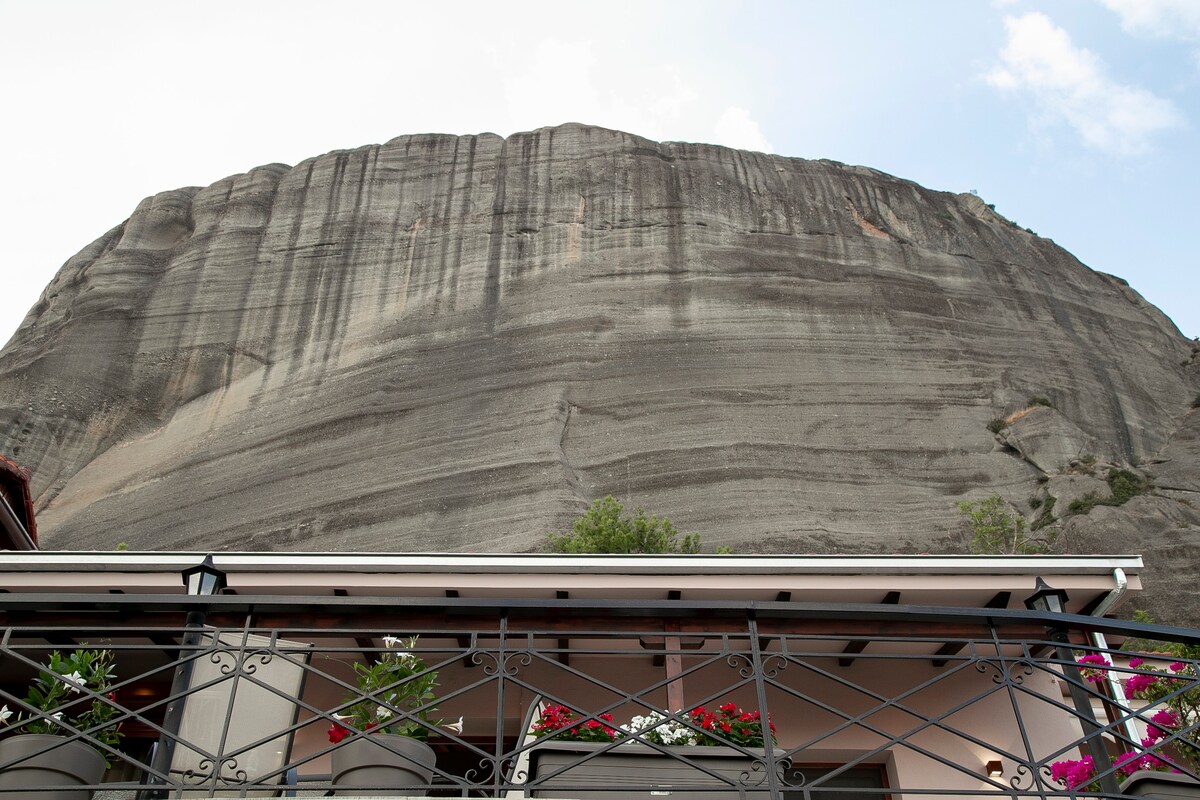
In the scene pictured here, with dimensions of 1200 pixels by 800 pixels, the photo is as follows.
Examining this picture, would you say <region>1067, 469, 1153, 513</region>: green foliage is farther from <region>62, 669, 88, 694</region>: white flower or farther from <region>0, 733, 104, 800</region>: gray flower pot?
<region>0, 733, 104, 800</region>: gray flower pot

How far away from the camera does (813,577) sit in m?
7.67

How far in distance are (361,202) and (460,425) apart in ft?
37.7

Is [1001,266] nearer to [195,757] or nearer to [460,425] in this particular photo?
[460,425]

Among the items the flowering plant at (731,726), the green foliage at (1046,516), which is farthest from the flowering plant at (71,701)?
the green foliage at (1046,516)

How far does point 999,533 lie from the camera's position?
26.0 meters

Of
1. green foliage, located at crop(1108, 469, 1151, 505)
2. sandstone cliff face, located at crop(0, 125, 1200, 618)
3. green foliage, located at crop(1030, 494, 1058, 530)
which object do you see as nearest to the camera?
green foliage, located at crop(1030, 494, 1058, 530)

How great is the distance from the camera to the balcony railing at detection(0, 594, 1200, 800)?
5504 mm

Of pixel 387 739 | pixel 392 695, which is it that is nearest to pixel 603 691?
pixel 392 695

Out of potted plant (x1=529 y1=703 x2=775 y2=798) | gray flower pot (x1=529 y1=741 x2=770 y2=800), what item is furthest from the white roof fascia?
gray flower pot (x1=529 y1=741 x2=770 y2=800)

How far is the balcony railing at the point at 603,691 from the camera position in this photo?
18.1ft

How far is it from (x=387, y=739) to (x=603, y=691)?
3.20m

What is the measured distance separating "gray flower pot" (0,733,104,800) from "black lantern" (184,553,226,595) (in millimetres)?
1602

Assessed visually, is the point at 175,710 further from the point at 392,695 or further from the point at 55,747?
the point at 392,695

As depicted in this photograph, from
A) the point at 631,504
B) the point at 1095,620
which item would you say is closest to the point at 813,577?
the point at 1095,620
